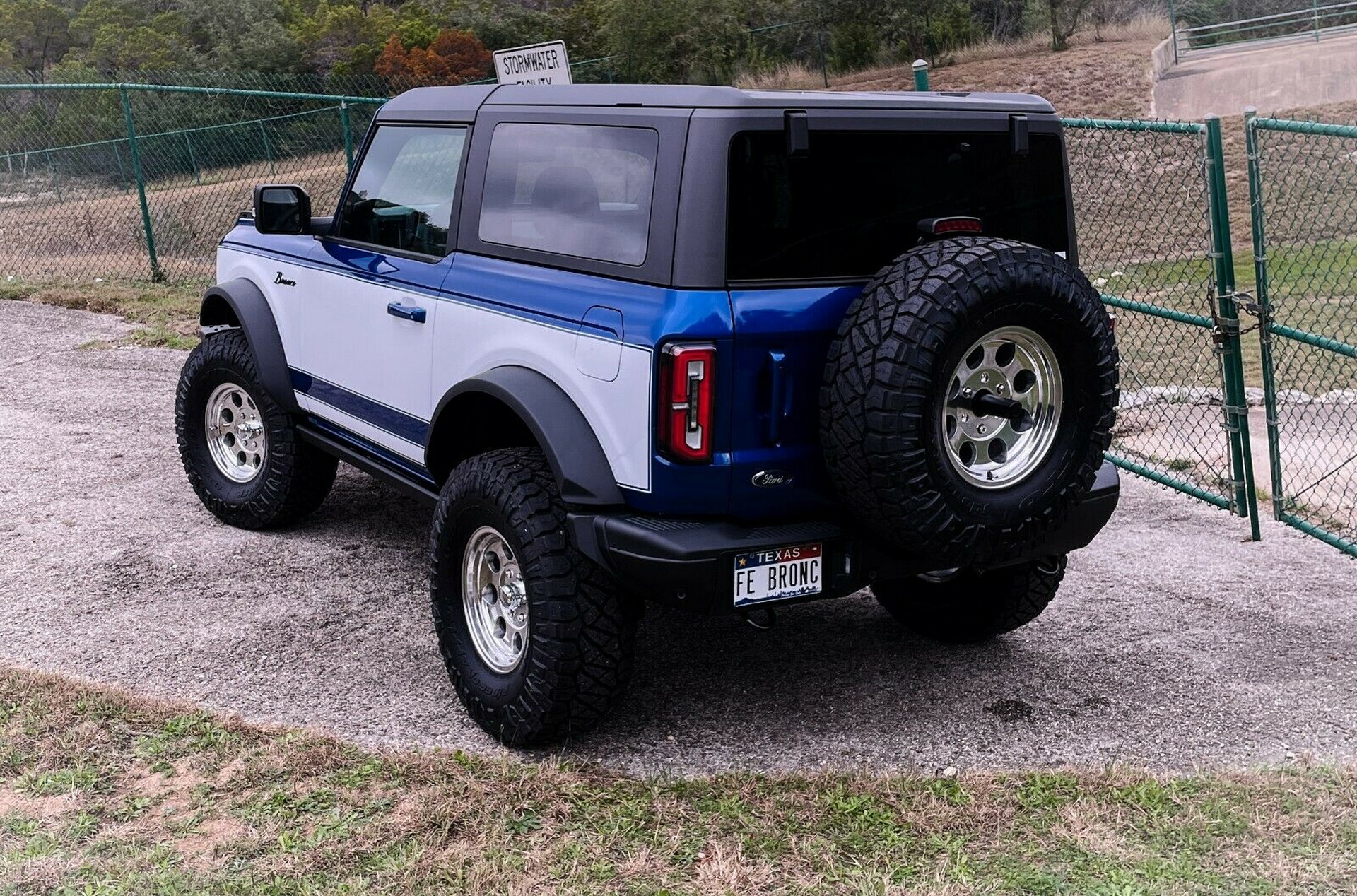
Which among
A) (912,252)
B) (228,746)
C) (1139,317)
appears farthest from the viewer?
(1139,317)

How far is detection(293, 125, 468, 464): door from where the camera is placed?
15.8 feet

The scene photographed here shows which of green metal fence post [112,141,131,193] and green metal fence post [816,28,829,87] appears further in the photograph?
green metal fence post [816,28,829,87]

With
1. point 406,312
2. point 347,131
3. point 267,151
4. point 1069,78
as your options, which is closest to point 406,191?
point 406,312

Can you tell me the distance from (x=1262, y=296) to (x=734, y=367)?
292 centimetres

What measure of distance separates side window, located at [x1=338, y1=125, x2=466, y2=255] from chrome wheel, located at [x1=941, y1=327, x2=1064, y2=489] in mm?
1958

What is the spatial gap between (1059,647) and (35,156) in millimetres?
16893

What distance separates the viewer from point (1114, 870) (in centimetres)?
348

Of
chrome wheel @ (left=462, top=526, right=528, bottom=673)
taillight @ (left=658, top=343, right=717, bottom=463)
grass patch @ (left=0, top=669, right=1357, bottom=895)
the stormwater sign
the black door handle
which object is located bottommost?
grass patch @ (left=0, top=669, right=1357, bottom=895)

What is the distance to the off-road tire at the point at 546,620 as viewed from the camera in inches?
155

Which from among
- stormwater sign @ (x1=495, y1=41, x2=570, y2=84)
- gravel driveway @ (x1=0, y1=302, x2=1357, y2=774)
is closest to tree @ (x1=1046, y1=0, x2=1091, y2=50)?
stormwater sign @ (x1=495, y1=41, x2=570, y2=84)

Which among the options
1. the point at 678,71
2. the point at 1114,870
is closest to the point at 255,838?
the point at 1114,870

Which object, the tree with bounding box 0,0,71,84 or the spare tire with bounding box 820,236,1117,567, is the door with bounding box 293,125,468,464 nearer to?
the spare tire with bounding box 820,236,1117,567

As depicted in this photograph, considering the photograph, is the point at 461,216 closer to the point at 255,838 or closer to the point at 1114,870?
the point at 255,838

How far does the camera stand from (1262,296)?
18.2 ft
